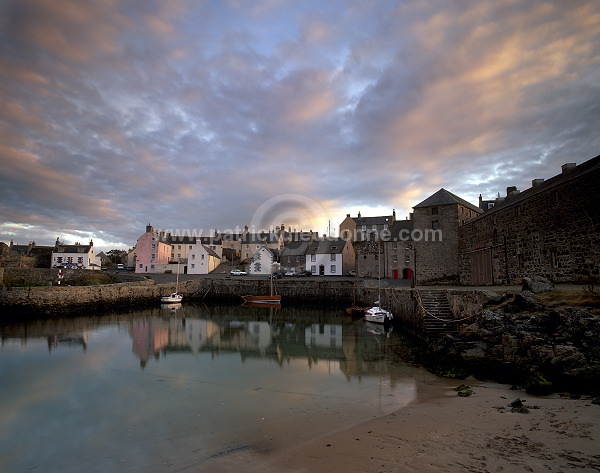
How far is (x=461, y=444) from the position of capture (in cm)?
632

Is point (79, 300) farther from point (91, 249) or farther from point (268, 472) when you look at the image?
point (91, 249)

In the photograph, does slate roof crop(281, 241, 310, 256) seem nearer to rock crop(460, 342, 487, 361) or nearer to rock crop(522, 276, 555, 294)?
rock crop(522, 276, 555, 294)

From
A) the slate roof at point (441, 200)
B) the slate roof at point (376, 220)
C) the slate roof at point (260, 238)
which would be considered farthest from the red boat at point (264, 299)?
the slate roof at point (376, 220)

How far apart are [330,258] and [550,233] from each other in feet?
121

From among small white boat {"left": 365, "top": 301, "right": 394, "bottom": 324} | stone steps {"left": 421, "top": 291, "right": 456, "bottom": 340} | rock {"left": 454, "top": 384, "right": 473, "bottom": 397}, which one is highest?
stone steps {"left": 421, "top": 291, "right": 456, "bottom": 340}

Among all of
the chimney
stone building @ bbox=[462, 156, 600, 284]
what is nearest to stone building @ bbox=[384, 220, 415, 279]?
stone building @ bbox=[462, 156, 600, 284]

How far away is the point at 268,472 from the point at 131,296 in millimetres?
36768

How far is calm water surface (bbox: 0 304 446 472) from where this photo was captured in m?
7.31

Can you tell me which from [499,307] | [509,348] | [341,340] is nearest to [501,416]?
[509,348]

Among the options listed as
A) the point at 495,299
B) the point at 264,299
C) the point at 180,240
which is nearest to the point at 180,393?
the point at 495,299

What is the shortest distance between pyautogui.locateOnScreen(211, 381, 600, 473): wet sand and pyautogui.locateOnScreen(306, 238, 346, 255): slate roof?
44865 mm

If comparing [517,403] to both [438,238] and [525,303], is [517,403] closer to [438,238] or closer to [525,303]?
[525,303]

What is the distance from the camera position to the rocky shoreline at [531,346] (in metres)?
8.90

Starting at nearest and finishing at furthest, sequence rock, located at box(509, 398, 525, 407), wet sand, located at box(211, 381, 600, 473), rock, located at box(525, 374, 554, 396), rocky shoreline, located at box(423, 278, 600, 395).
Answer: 1. wet sand, located at box(211, 381, 600, 473)
2. rock, located at box(509, 398, 525, 407)
3. rock, located at box(525, 374, 554, 396)
4. rocky shoreline, located at box(423, 278, 600, 395)
